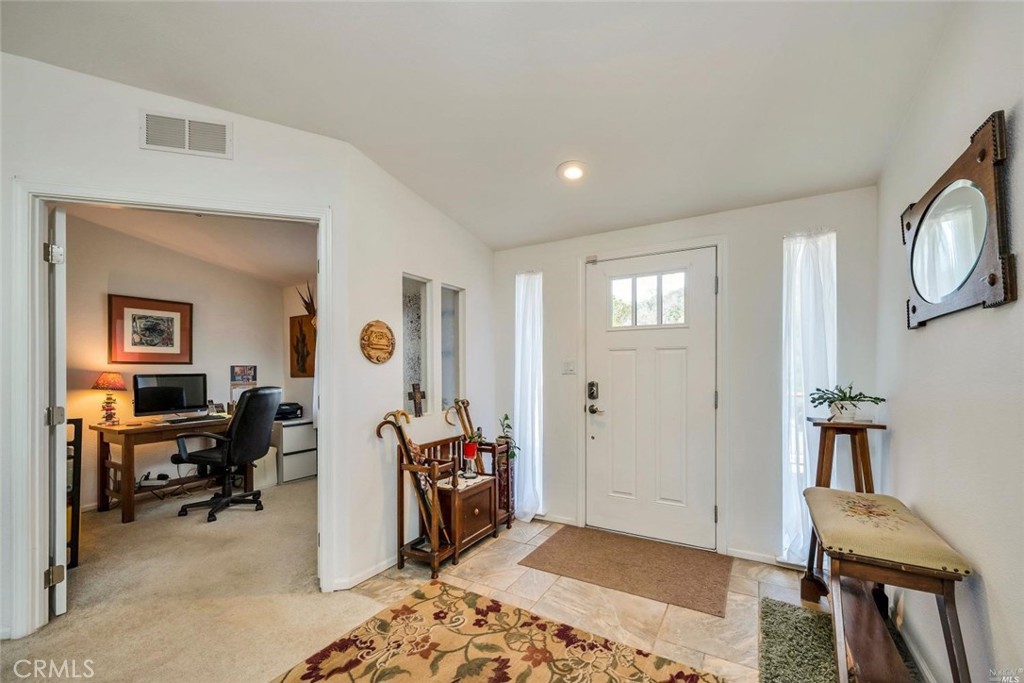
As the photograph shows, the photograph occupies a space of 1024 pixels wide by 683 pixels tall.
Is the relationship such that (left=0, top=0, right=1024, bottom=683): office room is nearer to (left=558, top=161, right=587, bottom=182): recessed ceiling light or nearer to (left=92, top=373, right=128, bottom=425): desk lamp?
(left=558, top=161, right=587, bottom=182): recessed ceiling light

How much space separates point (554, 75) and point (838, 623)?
2.40 meters

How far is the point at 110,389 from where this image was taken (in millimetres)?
3930

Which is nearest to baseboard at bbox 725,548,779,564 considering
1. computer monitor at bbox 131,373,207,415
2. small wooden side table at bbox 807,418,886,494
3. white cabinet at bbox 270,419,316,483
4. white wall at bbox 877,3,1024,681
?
small wooden side table at bbox 807,418,886,494

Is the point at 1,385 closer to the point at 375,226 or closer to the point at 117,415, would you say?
the point at 375,226

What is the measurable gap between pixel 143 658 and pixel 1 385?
4.53 feet

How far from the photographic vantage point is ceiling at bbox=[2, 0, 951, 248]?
159cm

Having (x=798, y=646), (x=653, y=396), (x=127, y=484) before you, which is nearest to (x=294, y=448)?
(x=127, y=484)

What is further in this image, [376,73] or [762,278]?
[762,278]

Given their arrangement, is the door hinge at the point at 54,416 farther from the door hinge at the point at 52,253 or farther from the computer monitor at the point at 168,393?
the computer monitor at the point at 168,393

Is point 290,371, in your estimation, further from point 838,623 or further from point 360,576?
point 838,623

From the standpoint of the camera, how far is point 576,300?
3.43m

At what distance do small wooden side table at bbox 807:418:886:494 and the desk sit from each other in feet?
16.2

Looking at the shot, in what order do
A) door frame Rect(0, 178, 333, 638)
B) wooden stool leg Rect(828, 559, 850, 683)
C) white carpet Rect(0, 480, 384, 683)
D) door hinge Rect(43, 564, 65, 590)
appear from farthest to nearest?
door hinge Rect(43, 564, 65, 590)
door frame Rect(0, 178, 333, 638)
white carpet Rect(0, 480, 384, 683)
wooden stool leg Rect(828, 559, 850, 683)

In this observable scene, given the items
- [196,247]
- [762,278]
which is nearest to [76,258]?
[196,247]
